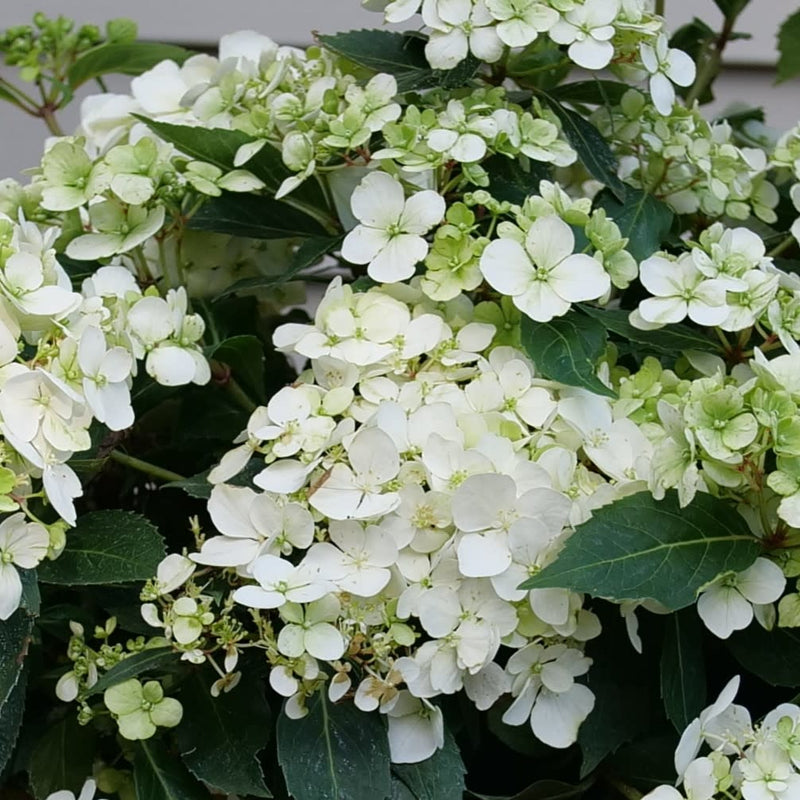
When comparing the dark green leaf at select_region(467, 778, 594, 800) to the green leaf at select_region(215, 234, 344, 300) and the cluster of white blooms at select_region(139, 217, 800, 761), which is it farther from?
the green leaf at select_region(215, 234, 344, 300)

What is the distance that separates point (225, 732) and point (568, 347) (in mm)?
271

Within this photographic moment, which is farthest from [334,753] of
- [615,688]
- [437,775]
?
[615,688]

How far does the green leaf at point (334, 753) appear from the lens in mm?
559

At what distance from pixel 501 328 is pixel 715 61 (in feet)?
1.47

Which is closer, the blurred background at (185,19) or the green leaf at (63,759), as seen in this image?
the green leaf at (63,759)

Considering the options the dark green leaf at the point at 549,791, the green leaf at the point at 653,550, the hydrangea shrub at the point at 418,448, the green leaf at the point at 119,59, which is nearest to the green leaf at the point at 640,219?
the hydrangea shrub at the point at 418,448

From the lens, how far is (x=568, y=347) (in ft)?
2.04

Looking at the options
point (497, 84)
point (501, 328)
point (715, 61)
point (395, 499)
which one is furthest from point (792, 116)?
point (395, 499)

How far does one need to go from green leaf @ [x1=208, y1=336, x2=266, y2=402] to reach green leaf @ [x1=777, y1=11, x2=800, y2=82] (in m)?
0.58

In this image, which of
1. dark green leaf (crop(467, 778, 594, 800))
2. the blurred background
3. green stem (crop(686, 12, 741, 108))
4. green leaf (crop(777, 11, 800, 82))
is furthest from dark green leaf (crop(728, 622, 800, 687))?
the blurred background

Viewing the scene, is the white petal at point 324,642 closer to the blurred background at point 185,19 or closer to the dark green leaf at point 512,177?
the dark green leaf at point 512,177

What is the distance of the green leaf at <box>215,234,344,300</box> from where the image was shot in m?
0.71

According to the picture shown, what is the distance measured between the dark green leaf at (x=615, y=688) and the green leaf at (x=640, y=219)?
229mm

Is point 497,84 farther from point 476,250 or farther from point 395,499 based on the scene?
point 395,499
